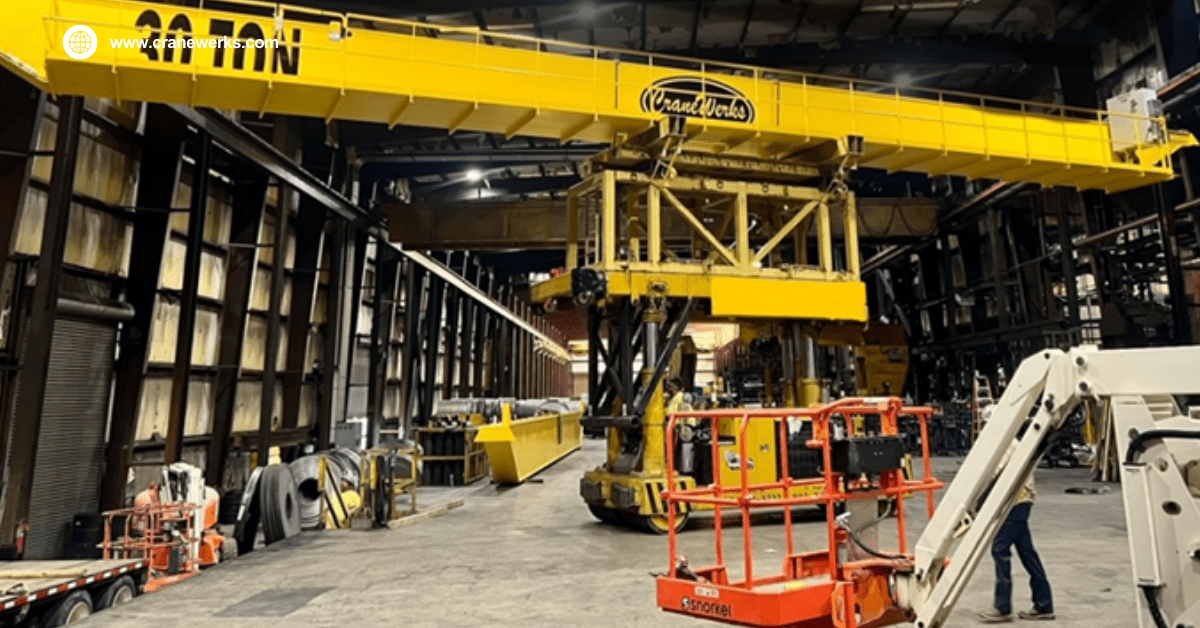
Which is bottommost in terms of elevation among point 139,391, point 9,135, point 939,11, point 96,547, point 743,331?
point 96,547

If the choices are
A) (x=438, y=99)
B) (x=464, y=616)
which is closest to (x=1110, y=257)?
(x=438, y=99)

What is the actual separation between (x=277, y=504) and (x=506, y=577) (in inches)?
187

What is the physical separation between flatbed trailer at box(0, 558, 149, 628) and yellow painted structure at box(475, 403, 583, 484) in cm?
740

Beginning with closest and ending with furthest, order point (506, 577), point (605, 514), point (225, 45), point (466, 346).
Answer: point (506, 577) → point (225, 45) → point (605, 514) → point (466, 346)

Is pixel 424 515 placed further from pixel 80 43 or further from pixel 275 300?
pixel 80 43

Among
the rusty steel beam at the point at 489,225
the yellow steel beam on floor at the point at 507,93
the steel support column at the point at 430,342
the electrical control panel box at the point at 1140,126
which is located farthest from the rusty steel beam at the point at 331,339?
the electrical control panel box at the point at 1140,126

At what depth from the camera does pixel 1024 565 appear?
503 cm

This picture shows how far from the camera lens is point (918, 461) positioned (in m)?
17.8

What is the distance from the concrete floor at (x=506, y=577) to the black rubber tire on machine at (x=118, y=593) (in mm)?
683

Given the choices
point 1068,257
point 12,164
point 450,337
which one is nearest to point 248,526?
point 12,164

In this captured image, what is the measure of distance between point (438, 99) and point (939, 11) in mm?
13030

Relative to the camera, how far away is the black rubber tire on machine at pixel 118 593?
665 cm

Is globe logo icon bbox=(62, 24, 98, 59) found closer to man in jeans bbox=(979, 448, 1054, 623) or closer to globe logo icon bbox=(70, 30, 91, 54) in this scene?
globe logo icon bbox=(70, 30, 91, 54)

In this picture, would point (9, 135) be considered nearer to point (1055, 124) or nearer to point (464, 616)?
point (464, 616)
